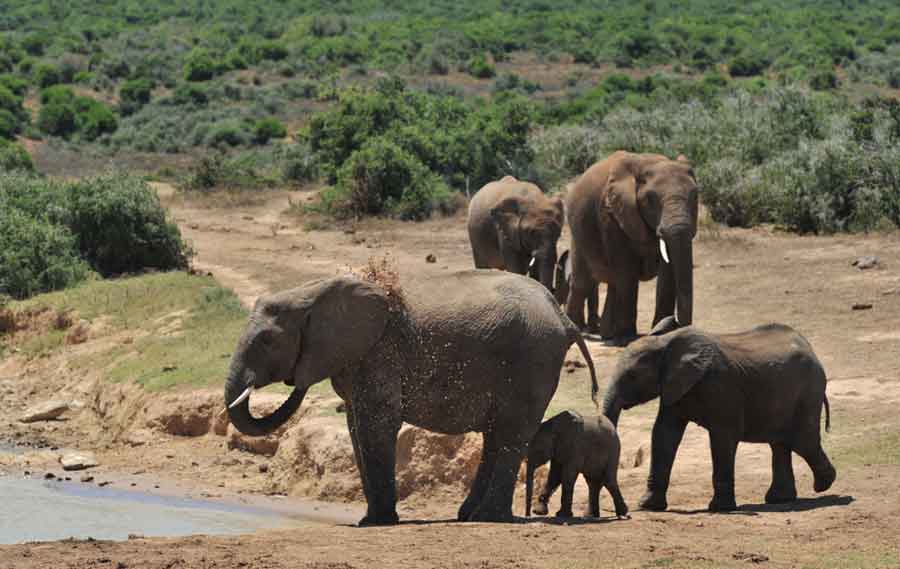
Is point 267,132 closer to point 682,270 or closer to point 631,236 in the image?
point 631,236

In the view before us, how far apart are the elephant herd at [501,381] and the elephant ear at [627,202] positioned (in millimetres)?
5986

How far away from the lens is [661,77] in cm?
6384

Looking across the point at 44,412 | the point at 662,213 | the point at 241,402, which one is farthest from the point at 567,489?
the point at 44,412

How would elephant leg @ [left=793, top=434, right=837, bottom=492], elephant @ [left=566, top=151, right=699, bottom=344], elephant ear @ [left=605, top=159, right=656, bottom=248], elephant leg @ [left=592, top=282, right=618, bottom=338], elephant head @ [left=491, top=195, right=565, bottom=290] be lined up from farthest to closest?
1. elephant head @ [left=491, top=195, right=565, bottom=290]
2. elephant leg @ [left=592, top=282, right=618, bottom=338]
3. elephant ear @ [left=605, top=159, right=656, bottom=248]
4. elephant @ [left=566, top=151, right=699, bottom=344]
5. elephant leg @ [left=793, top=434, right=837, bottom=492]

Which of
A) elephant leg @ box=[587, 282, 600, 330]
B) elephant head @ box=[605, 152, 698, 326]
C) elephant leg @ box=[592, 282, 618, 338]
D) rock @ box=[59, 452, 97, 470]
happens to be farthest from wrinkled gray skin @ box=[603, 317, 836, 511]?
elephant leg @ box=[587, 282, 600, 330]

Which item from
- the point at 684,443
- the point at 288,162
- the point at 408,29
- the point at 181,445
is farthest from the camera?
the point at 408,29

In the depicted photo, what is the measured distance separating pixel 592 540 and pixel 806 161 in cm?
1920

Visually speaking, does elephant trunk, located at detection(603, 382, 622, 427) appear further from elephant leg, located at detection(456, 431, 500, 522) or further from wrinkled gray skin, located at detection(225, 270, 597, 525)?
elephant leg, located at detection(456, 431, 500, 522)

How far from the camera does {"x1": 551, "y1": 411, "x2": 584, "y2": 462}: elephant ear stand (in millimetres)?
11633

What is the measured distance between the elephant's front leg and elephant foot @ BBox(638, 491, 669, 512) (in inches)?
73.0

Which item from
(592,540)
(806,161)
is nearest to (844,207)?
(806,161)

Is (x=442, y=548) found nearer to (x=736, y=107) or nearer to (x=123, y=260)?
(x=123, y=260)

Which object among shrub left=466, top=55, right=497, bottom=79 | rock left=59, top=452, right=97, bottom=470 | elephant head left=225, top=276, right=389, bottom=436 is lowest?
rock left=59, top=452, right=97, bottom=470

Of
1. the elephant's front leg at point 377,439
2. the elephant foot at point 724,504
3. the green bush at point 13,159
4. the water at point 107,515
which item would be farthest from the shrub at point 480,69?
the elephant's front leg at point 377,439
